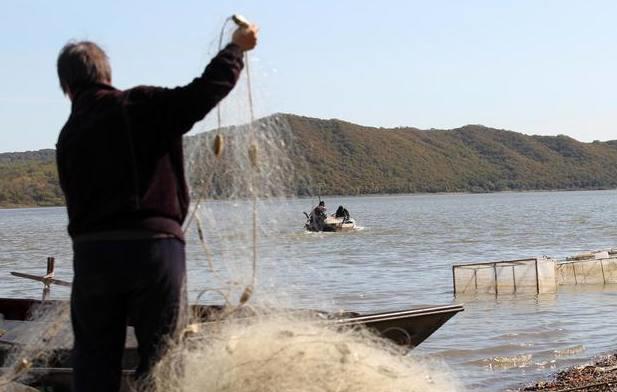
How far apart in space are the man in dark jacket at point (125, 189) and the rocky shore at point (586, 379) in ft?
→ 17.4

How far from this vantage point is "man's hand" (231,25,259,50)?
3.44 metres

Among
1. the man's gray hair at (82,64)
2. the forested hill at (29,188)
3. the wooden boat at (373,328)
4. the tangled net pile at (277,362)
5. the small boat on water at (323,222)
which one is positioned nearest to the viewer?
the man's gray hair at (82,64)

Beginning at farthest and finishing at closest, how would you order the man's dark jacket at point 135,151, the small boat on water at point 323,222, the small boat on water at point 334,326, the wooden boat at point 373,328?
the small boat on water at point 323,222 < the wooden boat at point 373,328 < the small boat on water at point 334,326 < the man's dark jacket at point 135,151

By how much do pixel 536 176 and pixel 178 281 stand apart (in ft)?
576

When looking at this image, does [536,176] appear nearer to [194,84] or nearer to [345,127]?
[345,127]

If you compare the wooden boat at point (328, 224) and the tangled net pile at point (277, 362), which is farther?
the wooden boat at point (328, 224)

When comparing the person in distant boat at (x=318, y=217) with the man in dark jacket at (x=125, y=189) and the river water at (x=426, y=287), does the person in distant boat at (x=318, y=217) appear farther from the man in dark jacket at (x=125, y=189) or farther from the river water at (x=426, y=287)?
the man in dark jacket at (x=125, y=189)

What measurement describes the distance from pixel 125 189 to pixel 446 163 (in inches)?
6424

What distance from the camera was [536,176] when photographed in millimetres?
173500

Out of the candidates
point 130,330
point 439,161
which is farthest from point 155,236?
point 439,161

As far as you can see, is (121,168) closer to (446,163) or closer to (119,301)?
(119,301)

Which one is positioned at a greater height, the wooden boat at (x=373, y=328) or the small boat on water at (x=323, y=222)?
the small boat on water at (x=323, y=222)

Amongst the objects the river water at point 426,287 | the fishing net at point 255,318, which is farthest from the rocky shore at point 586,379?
the fishing net at point 255,318

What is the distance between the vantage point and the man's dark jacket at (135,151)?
10.8ft
